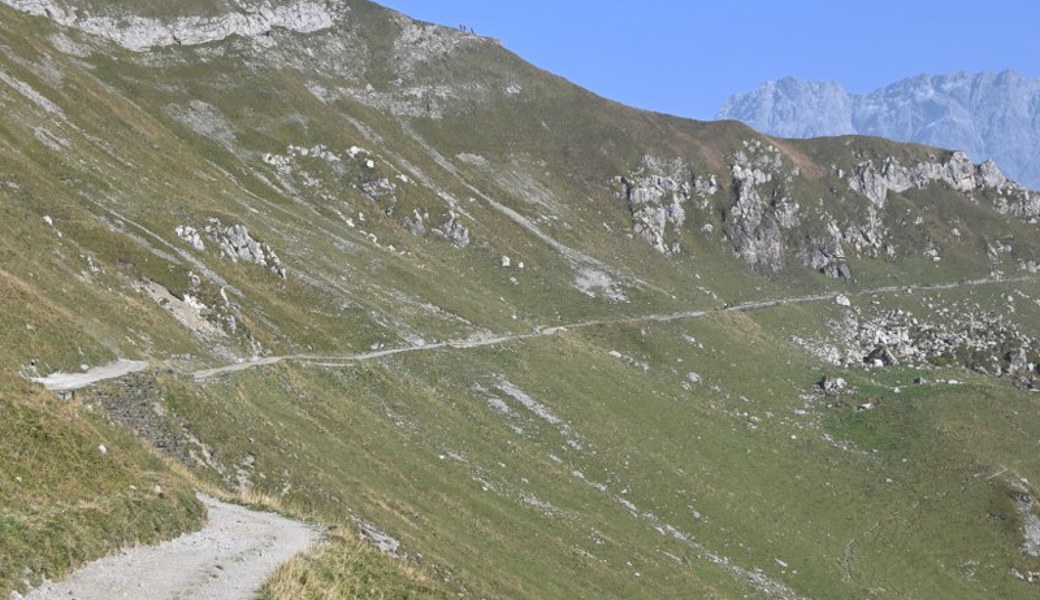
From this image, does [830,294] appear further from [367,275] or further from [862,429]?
[367,275]

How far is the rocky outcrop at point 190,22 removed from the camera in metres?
130

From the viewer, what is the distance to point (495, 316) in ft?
313

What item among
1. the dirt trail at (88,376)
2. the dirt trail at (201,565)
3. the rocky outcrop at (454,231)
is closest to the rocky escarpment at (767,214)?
the rocky outcrop at (454,231)

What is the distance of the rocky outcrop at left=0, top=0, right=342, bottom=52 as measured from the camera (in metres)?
130

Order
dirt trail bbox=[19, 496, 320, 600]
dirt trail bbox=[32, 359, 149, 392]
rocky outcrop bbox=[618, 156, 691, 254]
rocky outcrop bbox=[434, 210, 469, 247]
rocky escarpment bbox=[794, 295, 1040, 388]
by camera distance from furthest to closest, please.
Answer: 1. rocky outcrop bbox=[618, 156, 691, 254]
2. rocky escarpment bbox=[794, 295, 1040, 388]
3. rocky outcrop bbox=[434, 210, 469, 247]
4. dirt trail bbox=[32, 359, 149, 392]
5. dirt trail bbox=[19, 496, 320, 600]

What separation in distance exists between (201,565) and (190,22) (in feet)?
458

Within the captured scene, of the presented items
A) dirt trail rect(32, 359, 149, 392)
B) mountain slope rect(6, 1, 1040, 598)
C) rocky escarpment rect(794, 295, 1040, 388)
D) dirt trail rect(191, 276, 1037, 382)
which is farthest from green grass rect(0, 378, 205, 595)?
rocky escarpment rect(794, 295, 1040, 388)

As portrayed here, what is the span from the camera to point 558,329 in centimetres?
9956

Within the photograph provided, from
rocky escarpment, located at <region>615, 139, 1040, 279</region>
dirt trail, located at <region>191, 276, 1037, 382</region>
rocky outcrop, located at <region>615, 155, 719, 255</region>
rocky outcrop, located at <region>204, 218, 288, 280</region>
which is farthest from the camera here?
rocky escarpment, located at <region>615, 139, 1040, 279</region>

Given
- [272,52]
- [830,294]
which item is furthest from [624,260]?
[272,52]

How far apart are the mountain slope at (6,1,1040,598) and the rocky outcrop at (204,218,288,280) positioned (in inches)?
10.4

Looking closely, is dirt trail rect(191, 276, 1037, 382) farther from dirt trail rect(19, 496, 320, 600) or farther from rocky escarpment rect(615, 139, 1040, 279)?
dirt trail rect(19, 496, 320, 600)

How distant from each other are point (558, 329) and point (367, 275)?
2277cm

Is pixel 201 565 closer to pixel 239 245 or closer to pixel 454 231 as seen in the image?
pixel 239 245
